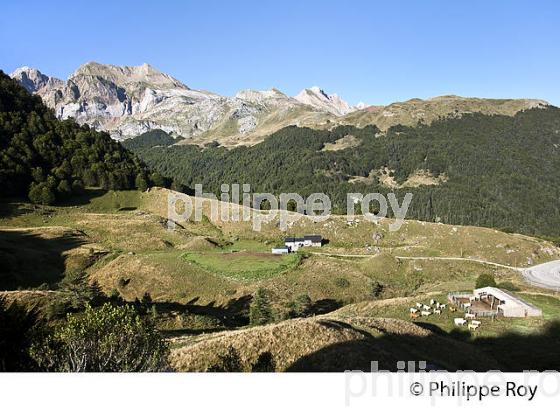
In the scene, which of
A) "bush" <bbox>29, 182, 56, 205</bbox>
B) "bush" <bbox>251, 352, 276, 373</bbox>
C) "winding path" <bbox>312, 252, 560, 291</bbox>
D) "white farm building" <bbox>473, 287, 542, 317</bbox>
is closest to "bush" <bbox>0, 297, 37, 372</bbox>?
"bush" <bbox>251, 352, 276, 373</bbox>

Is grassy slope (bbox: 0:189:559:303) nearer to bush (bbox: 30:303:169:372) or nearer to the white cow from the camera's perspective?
the white cow

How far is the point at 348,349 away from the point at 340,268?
161 ft

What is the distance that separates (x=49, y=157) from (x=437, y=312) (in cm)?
10143

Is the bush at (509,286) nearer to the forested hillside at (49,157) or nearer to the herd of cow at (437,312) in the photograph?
the herd of cow at (437,312)

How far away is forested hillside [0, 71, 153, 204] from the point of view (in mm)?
94125

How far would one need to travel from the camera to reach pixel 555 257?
90.3 meters

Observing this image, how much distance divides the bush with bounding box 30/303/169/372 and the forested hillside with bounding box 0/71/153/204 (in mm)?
88000

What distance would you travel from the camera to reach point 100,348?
1527 centimetres

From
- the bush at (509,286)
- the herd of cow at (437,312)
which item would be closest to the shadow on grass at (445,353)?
the herd of cow at (437,312)

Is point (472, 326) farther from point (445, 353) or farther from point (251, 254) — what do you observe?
point (251, 254)

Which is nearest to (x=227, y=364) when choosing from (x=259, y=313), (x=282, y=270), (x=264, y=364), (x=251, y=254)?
(x=264, y=364)

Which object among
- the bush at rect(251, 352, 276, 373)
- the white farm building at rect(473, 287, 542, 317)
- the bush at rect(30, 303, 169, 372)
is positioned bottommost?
the white farm building at rect(473, 287, 542, 317)
